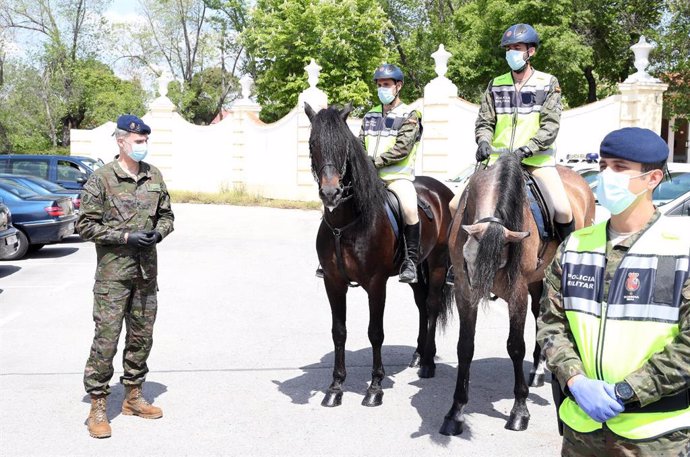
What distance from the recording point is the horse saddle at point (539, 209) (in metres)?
5.74

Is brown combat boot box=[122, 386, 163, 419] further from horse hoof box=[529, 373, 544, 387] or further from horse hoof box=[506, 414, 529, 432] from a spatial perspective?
horse hoof box=[529, 373, 544, 387]

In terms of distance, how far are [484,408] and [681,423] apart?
3.35 meters

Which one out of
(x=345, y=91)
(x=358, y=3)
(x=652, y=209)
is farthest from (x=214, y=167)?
(x=652, y=209)

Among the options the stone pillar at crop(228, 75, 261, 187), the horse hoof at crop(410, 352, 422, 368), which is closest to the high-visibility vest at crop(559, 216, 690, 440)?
the horse hoof at crop(410, 352, 422, 368)

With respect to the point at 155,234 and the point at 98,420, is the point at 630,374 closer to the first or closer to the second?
the point at 155,234

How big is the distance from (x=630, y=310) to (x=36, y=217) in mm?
13543

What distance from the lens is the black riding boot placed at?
6.37 m

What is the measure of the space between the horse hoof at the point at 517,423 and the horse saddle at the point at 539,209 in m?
1.40

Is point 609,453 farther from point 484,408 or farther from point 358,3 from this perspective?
point 358,3

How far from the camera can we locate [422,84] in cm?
4244

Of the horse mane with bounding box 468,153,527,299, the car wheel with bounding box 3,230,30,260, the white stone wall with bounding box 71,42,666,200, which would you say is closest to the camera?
the horse mane with bounding box 468,153,527,299

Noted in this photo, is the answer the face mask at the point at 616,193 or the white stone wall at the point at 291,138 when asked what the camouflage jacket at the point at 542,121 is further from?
the white stone wall at the point at 291,138

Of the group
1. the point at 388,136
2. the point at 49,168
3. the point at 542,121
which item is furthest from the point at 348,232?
the point at 49,168

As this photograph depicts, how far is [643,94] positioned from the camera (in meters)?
20.8
